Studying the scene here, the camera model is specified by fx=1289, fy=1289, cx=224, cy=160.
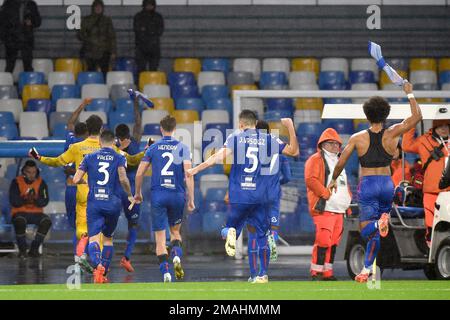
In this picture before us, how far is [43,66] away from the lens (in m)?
29.7

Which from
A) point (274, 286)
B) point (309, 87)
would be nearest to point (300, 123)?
point (309, 87)

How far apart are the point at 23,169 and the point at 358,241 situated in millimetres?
8274

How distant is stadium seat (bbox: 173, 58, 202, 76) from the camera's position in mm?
30016

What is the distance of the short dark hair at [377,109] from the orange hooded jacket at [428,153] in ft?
7.88

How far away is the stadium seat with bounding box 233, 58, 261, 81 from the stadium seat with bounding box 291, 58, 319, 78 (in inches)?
33.8

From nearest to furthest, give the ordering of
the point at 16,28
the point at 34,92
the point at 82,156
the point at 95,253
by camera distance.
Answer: the point at 95,253, the point at 82,156, the point at 34,92, the point at 16,28

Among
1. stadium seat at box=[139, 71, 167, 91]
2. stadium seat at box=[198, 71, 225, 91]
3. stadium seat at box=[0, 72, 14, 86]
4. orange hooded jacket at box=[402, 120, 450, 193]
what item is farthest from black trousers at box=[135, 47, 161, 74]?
orange hooded jacket at box=[402, 120, 450, 193]

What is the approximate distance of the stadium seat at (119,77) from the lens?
2908cm

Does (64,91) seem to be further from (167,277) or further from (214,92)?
(167,277)

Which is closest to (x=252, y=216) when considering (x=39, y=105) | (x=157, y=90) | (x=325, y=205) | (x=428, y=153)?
(x=325, y=205)

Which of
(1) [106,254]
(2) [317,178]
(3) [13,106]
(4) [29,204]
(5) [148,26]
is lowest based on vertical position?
(1) [106,254]

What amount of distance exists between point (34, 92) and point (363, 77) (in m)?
7.42

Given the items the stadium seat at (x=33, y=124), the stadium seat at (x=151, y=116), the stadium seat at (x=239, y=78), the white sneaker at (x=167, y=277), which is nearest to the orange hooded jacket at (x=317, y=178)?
the white sneaker at (x=167, y=277)

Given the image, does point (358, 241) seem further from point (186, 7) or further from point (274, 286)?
point (186, 7)
